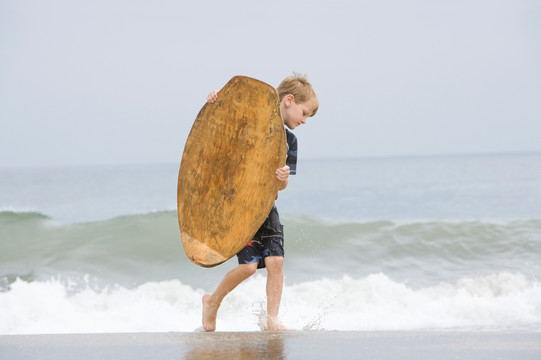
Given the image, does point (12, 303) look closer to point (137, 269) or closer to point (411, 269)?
point (137, 269)

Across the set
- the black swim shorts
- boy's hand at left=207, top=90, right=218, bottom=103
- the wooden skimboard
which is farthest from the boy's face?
the black swim shorts

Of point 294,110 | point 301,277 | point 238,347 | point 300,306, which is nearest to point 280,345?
point 238,347

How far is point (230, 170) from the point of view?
3.71m

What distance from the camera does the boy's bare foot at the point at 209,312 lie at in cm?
403

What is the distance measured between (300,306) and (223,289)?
393 centimetres

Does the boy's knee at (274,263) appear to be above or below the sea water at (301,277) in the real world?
above

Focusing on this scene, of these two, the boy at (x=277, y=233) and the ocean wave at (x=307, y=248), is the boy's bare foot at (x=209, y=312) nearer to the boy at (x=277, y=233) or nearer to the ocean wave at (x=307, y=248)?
the boy at (x=277, y=233)

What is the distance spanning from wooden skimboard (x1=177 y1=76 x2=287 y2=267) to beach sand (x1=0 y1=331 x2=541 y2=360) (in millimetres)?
586

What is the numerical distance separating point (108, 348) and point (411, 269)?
283 inches

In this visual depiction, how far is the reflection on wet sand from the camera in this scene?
2740mm

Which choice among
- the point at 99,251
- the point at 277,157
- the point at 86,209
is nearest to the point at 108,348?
the point at 277,157

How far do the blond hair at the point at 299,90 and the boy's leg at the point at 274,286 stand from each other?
0.96m

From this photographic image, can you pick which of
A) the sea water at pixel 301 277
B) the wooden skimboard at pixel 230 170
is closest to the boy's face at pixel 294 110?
the wooden skimboard at pixel 230 170

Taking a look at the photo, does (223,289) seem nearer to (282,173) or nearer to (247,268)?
(247,268)
